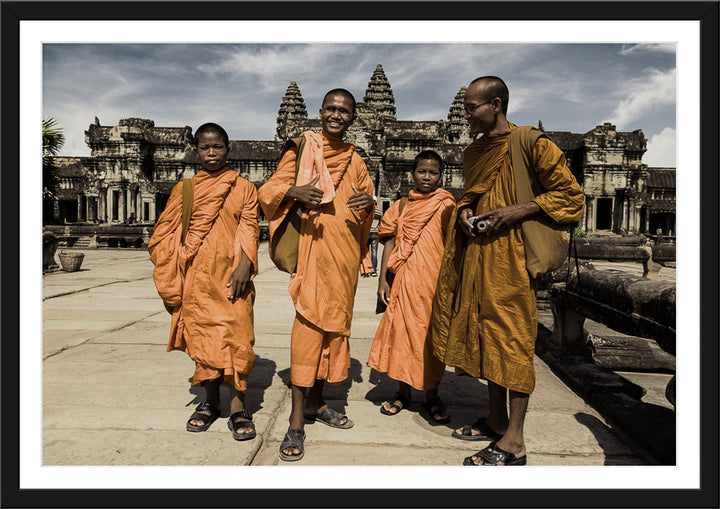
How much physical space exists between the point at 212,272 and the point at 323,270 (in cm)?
60

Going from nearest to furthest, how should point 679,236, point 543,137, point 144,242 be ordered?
point 679,236
point 543,137
point 144,242

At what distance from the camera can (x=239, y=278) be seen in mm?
2305

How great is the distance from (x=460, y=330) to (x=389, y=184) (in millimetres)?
21803

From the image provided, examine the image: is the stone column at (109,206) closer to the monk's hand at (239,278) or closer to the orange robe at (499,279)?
the monk's hand at (239,278)

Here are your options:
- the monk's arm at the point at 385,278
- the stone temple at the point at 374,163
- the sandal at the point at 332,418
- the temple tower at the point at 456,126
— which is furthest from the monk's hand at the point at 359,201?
the temple tower at the point at 456,126

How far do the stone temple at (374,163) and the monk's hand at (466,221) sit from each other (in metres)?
20.6

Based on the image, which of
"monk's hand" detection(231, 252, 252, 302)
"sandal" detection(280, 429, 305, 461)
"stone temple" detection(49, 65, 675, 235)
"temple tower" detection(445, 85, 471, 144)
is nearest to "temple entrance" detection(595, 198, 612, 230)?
"stone temple" detection(49, 65, 675, 235)

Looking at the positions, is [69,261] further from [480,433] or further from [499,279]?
[499,279]

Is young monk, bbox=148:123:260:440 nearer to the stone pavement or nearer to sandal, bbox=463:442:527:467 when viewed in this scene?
the stone pavement

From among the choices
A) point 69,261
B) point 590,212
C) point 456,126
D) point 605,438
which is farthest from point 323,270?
point 456,126
